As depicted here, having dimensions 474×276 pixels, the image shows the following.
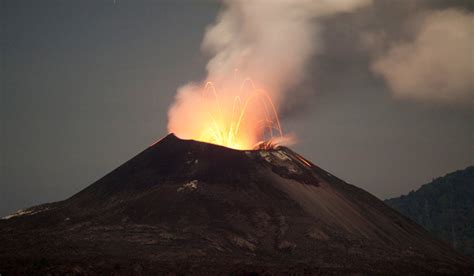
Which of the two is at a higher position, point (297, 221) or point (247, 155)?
point (247, 155)

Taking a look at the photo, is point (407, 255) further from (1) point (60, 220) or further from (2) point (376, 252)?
(1) point (60, 220)

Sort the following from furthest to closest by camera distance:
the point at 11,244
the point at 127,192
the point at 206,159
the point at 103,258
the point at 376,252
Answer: the point at 206,159
the point at 127,192
the point at 376,252
the point at 11,244
the point at 103,258

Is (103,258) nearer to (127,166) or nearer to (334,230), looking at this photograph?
(334,230)

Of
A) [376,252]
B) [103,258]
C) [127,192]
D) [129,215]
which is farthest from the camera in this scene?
[127,192]

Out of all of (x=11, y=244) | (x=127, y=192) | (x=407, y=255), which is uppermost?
(x=127, y=192)

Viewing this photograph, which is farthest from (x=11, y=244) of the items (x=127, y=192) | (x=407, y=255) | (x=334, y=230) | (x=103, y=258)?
(x=407, y=255)

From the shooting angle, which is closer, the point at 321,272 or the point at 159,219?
the point at 321,272
